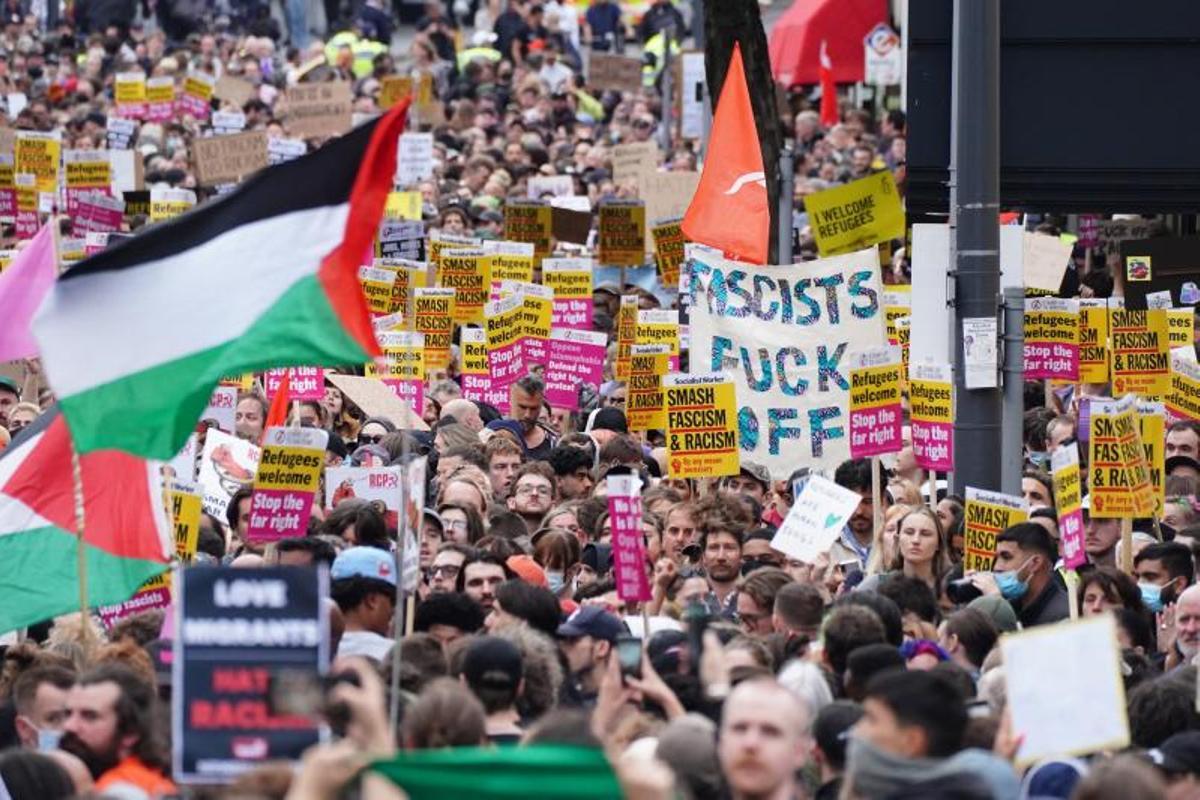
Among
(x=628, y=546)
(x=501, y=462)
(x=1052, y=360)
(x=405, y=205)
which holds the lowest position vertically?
(x=628, y=546)

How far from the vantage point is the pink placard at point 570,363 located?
17.7 meters

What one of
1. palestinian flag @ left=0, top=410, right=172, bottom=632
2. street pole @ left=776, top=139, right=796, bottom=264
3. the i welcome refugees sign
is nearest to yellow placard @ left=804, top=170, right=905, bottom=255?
the i welcome refugees sign

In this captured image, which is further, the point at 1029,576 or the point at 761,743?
the point at 1029,576

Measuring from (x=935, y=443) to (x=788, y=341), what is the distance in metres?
1.35

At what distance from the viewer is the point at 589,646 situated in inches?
391

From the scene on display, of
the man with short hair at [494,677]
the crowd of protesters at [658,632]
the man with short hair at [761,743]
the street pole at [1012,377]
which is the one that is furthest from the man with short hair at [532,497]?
the man with short hair at [761,743]

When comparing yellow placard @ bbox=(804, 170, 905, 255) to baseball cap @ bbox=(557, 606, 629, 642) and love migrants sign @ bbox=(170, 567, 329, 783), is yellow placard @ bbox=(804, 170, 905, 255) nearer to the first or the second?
baseball cap @ bbox=(557, 606, 629, 642)

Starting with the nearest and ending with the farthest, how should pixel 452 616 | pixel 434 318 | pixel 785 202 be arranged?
pixel 452 616 < pixel 434 318 < pixel 785 202

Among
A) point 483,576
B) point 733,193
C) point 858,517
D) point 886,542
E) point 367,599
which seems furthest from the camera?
point 733,193

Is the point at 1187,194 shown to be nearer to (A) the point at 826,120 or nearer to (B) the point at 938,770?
(B) the point at 938,770

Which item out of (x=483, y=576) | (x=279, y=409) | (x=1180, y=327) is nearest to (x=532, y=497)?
(x=279, y=409)

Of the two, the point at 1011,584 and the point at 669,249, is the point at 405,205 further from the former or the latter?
the point at 1011,584

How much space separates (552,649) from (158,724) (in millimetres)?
1637

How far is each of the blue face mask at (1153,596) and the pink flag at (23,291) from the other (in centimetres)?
443
